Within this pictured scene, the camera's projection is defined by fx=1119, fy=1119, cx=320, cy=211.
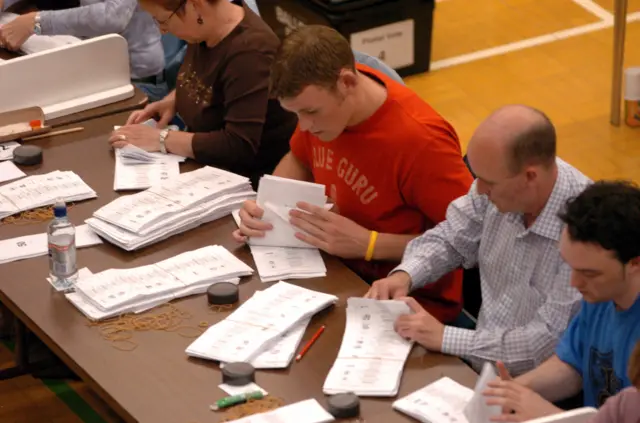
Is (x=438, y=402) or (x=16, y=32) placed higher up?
(x=16, y=32)

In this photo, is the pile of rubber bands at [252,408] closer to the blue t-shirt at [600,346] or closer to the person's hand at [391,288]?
the person's hand at [391,288]

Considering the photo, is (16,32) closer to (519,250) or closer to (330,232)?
(330,232)

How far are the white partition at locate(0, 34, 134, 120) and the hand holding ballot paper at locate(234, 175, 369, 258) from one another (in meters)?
1.18

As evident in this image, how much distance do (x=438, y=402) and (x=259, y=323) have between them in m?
0.56

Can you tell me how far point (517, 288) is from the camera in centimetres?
299

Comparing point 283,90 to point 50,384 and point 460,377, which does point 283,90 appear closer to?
point 460,377

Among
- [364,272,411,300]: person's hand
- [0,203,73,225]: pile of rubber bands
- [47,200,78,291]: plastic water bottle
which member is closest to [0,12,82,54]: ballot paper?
[0,203,73,225]: pile of rubber bands

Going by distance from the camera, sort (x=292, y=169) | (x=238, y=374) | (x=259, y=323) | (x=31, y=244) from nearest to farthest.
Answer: (x=238, y=374) → (x=259, y=323) → (x=31, y=244) → (x=292, y=169)

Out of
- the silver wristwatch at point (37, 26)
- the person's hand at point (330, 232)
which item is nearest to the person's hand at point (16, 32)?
the silver wristwatch at point (37, 26)

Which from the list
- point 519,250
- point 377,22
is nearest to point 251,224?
point 519,250

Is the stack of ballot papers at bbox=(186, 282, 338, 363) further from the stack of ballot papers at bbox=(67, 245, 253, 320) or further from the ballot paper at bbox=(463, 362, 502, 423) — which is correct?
the ballot paper at bbox=(463, 362, 502, 423)

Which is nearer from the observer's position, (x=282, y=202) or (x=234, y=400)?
(x=234, y=400)

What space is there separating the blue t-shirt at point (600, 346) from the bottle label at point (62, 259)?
136cm

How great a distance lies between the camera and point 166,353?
2879 millimetres
